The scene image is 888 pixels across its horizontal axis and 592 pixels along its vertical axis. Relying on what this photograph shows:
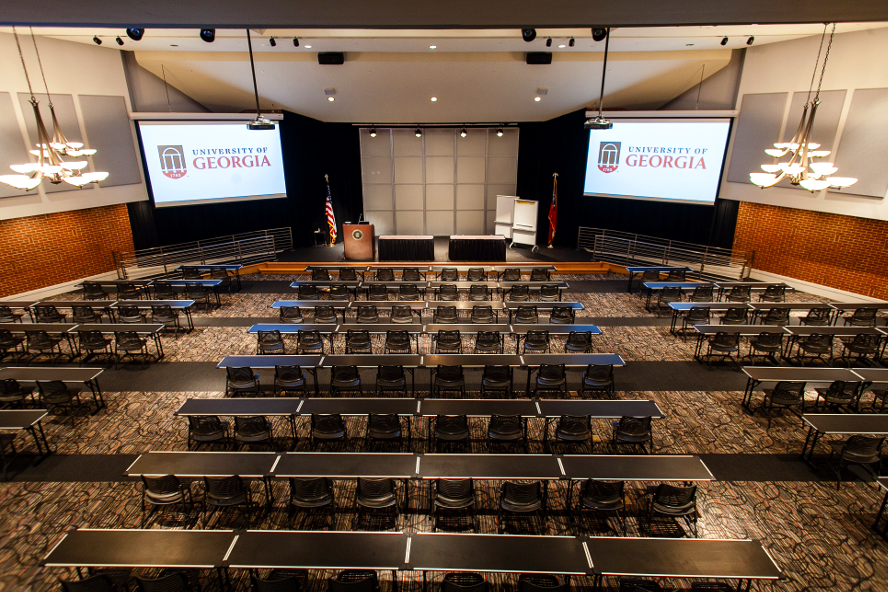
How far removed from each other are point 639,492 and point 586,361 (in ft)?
8.09

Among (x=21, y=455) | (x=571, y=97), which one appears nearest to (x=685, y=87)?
(x=571, y=97)

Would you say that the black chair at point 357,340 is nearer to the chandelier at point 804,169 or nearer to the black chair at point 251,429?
the black chair at point 251,429

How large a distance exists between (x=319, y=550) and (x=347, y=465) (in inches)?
50.6

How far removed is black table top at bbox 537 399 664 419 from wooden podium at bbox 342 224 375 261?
35.9 feet

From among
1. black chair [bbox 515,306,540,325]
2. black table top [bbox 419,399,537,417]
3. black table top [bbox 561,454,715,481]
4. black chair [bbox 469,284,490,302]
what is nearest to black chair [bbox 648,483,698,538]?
black table top [bbox 561,454,715,481]

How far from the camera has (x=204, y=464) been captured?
607 cm

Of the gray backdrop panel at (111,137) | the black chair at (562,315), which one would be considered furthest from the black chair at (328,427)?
the gray backdrop panel at (111,137)

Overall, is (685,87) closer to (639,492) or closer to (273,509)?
(639,492)

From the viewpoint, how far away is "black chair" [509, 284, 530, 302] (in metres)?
12.2

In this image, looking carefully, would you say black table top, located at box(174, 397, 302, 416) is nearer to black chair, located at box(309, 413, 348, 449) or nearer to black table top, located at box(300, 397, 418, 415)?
black table top, located at box(300, 397, 418, 415)

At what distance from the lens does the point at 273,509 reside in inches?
251

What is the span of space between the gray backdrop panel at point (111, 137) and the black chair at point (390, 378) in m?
11.4

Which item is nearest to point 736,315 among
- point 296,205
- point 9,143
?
point 296,205

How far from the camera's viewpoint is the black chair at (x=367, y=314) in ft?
36.5
